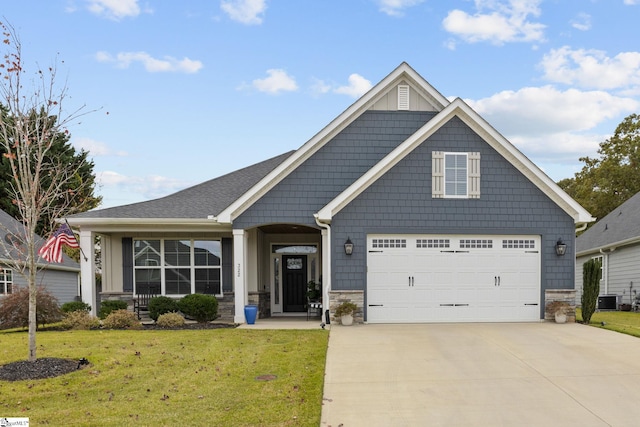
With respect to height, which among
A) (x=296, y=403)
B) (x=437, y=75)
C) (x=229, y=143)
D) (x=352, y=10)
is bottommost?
(x=296, y=403)

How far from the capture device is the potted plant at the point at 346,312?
12625mm

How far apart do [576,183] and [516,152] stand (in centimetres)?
3321

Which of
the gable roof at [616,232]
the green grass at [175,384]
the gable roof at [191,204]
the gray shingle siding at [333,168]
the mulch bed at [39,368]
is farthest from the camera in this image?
the gable roof at [616,232]

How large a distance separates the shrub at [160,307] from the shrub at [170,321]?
2.18ft

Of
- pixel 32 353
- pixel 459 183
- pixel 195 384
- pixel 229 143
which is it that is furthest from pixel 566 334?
pixel 229 143

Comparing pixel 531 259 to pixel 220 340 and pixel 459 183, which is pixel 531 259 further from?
pixel 220 340

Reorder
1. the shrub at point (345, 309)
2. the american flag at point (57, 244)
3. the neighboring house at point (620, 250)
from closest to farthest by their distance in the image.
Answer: the american flag at point (57, 244)
the shrub at point (345, 309)
the neighboring house at point (620, 250)

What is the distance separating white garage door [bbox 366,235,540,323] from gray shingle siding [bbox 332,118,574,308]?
31cm

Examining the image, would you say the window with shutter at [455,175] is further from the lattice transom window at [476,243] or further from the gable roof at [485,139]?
the lattice transom window at [476,243]

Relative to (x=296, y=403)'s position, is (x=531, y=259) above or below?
above

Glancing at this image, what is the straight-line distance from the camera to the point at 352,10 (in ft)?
51.0

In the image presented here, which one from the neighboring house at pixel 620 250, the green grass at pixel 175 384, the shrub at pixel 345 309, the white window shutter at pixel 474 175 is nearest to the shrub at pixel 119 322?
the green grass at pixel 175 384

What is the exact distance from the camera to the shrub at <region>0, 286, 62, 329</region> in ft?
42.0

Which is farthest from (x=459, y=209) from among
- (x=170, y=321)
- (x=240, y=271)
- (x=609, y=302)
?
(x=609, y=302)
